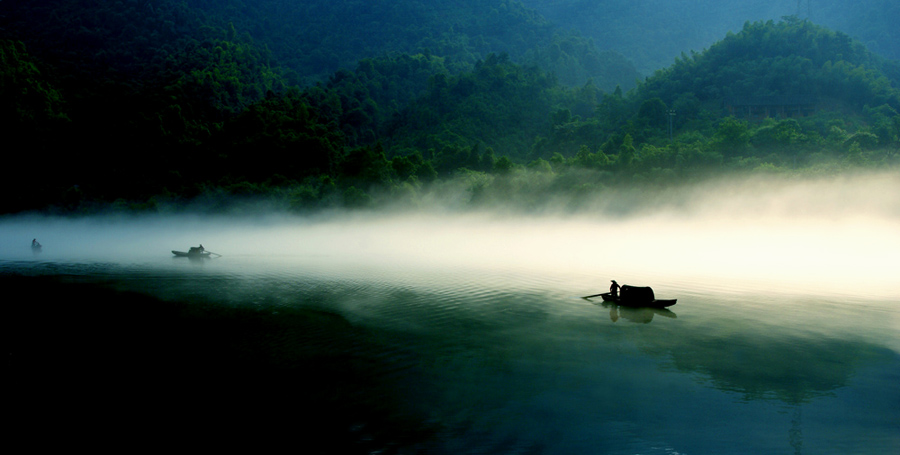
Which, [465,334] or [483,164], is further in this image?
[483,164]

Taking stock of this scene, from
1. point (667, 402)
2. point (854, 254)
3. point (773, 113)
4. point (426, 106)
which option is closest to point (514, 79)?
point (426, 106)

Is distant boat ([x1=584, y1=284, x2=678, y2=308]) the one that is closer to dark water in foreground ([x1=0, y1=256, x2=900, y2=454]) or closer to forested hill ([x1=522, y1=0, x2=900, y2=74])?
dark water in foreground ([x1=0, y1=256, x2=900, y2=454])

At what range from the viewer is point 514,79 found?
98.9 m

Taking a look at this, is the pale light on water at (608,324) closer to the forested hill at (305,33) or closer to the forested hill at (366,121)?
the forested hill at (366,121)

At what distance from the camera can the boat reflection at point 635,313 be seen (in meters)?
17.7

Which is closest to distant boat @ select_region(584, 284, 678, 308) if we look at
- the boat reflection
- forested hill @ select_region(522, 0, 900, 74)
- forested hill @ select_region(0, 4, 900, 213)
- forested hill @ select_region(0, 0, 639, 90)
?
the boat reflection

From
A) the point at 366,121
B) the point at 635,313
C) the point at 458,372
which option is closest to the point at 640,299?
the point at 635,313

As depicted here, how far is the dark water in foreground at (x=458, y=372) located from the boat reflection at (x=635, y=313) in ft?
0.41

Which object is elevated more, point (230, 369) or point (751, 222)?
point (751, 222)

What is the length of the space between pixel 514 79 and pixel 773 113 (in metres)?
39.0

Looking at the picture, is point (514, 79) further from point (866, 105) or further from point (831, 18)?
point (831, 18)

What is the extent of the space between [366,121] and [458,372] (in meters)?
78.6

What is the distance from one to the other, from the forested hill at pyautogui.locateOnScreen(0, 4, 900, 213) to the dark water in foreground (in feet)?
108

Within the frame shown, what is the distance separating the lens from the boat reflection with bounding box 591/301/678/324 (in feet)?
58.2
